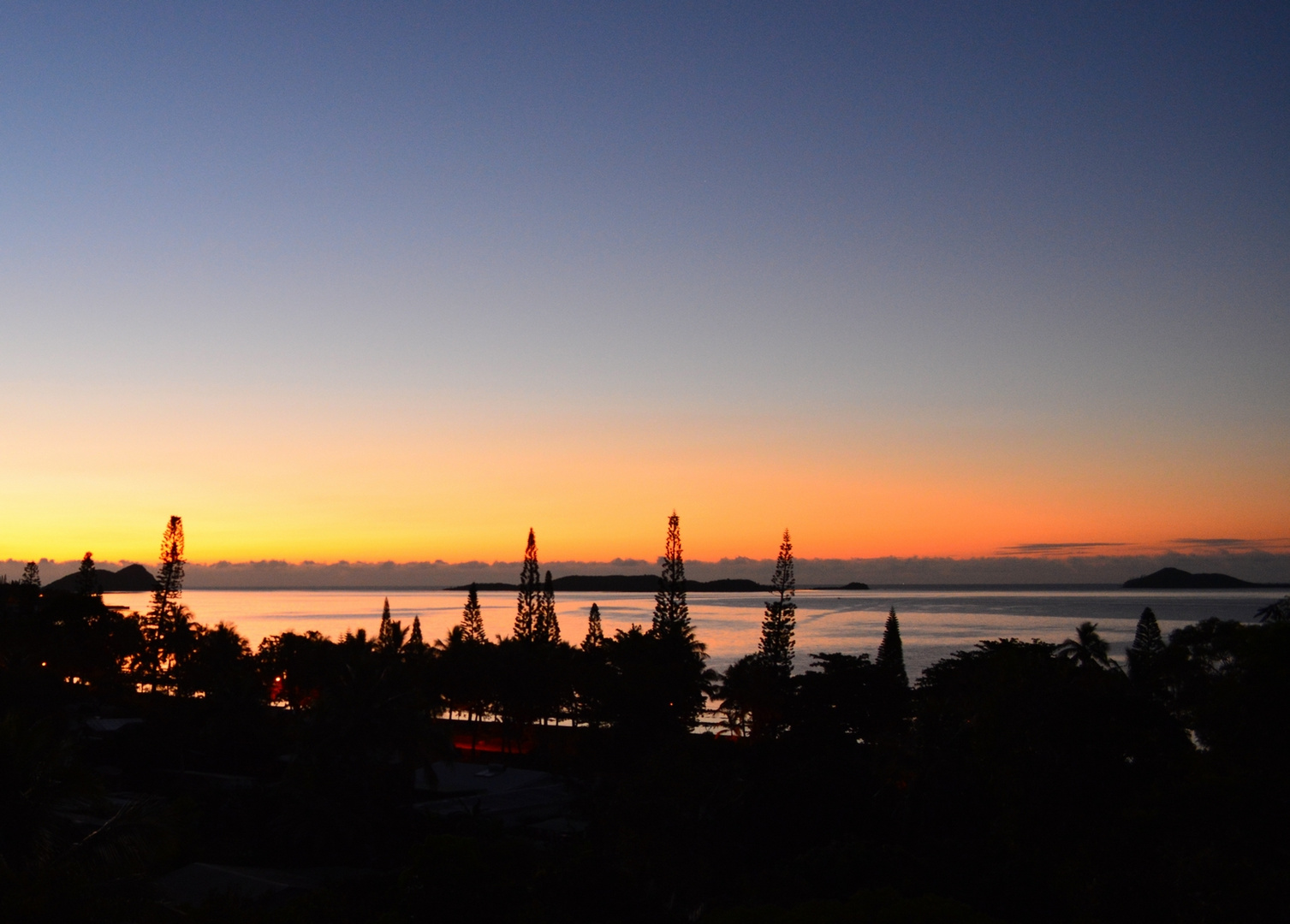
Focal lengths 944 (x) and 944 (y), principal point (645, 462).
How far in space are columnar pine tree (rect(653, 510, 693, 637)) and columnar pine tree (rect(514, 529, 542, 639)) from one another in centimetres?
1155

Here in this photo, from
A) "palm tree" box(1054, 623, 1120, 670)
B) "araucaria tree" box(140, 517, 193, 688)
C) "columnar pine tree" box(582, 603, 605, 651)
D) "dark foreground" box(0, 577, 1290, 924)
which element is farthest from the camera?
"columnar pine tree" box(582, 603, 605, 651)

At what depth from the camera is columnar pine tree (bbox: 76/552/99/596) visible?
2653 inches

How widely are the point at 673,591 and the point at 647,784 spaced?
34352 millimetres

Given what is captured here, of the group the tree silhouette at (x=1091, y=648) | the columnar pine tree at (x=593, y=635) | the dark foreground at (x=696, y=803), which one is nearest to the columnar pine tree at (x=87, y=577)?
the dark foreground at (x=696, y=803)

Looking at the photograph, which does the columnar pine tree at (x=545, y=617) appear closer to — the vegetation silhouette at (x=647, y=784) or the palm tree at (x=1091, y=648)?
the vegetation silhouette at (x=647, y=784)

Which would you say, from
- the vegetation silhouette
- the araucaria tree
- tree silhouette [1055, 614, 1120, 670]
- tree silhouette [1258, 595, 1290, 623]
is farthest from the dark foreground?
the araucaria tree

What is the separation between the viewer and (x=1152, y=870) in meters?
14.5

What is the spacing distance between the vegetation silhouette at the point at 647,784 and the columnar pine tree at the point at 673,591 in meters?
3.27

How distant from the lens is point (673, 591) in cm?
5572

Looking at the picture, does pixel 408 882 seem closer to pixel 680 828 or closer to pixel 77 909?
pixel 77 909

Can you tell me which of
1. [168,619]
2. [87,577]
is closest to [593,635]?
[168,619]

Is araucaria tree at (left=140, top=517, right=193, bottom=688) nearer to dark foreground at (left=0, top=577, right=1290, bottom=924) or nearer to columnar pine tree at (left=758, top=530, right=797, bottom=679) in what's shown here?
dark foreground at (left=0, top=577, right=1290, bottom=924)

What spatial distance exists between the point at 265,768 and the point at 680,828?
2398 cm

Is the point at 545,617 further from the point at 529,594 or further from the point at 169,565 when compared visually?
the point at 169,565
